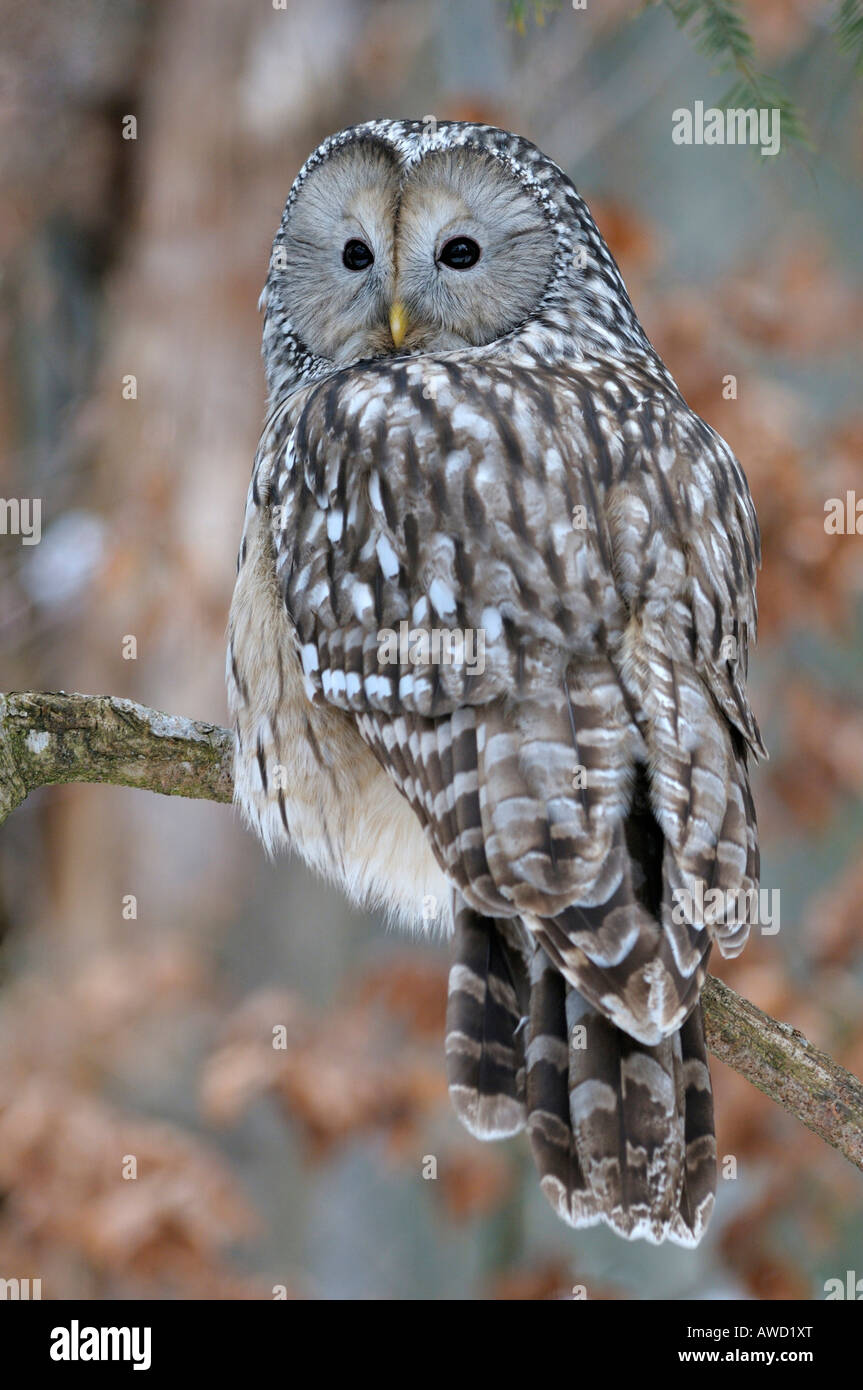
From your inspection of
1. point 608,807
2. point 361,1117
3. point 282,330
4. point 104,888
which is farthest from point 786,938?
point 608,807

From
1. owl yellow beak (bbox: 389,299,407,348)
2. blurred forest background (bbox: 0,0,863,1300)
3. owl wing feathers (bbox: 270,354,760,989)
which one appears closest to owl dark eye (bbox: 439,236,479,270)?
owl yellow beak (bbox: 389,299,407,348)

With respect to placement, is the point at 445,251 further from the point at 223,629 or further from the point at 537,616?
the point at 223,629

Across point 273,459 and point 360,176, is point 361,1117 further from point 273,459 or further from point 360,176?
point 360,176

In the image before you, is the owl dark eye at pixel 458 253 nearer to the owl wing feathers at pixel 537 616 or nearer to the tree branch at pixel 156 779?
the owl wing feathers at pixel 537 616

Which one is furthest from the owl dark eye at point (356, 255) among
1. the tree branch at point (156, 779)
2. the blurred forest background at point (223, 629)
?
the blurred forest background at point (223, 629)

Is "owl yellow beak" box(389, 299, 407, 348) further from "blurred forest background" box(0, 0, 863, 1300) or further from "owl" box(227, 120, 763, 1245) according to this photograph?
"blurred forest background" box(0, 0, 863, 1300)

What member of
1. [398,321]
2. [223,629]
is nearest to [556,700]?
[398,321]

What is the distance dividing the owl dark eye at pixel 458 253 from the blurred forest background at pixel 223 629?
7.56 feet

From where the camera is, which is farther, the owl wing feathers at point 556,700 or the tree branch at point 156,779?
the tree branch at point 156,779

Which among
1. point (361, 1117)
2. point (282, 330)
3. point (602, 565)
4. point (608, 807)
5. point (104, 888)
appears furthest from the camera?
point (104, 888)

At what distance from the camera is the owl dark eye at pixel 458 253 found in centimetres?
349

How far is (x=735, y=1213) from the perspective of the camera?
6.15m

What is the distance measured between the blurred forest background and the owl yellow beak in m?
2.49

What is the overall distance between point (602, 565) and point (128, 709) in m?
1.08
